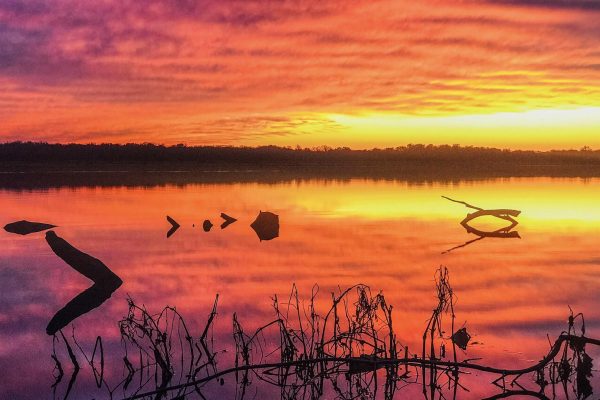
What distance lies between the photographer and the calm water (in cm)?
1234

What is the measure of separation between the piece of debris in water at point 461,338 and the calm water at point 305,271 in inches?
9.4

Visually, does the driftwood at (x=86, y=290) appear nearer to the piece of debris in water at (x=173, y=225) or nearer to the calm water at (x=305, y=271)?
the calm water at (x=305, y=271)

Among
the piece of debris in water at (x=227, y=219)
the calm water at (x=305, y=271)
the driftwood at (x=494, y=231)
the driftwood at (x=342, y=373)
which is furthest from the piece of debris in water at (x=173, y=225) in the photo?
the driftwood at (x=342, y=373)

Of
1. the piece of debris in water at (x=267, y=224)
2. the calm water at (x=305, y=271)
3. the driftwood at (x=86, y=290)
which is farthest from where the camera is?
the piece of debris in water at (x=267, y=224)

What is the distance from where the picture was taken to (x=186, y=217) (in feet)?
127

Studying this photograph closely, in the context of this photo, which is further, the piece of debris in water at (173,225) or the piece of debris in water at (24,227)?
the piece of debris in water at (173,225)

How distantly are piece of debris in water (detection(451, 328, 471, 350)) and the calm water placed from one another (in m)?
0.24

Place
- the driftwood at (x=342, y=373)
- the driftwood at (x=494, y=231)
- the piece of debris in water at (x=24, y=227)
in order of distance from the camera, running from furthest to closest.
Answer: the piece of debris in water at (x=24, y=227) → the driftwood at (x=494, y=231) → the driftwood at (x=342, y=373)

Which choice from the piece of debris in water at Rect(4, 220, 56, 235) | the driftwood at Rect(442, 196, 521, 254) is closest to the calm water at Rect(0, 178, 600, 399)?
the driftwood at Rect(442, 196, 521, 254)

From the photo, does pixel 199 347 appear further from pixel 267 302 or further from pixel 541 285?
pixel 541 285

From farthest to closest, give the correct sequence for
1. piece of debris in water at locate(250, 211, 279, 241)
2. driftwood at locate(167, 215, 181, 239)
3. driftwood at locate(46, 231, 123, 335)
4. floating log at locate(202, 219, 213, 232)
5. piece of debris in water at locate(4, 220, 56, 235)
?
floating log at locate(202, 219, 213, 232) < driftwood at locate(167, 215, 181, 239) < piece of debris in water at locate(250, 211, 279, 241) < piece of debris in water at locate(4, 220, 56, 235) < driftwood at locate(46, 231, 123, 335)

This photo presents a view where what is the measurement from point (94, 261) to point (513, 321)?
1071cm

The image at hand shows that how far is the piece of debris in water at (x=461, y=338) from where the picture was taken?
11.3 m

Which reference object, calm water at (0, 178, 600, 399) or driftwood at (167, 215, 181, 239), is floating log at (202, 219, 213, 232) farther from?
driftwood at (167, 215, 181, 239)
